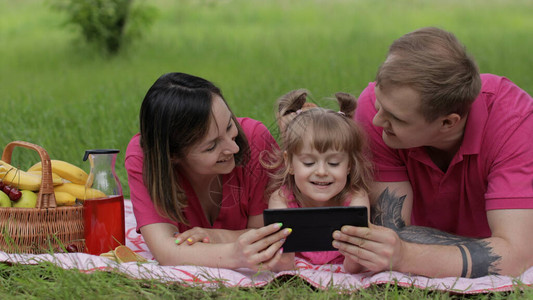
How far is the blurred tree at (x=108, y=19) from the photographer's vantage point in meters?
12.4

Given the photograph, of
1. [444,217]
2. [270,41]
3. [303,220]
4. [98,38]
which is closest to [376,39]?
[270,41]

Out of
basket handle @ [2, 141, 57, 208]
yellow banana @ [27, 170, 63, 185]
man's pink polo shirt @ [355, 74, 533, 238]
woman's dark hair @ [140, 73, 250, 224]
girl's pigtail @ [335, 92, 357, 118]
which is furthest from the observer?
yellow banana @ [27, 170, 63, 185]

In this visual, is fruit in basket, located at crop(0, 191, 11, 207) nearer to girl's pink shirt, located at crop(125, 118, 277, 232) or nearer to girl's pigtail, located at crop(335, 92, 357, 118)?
girl's pink shirt, located at crop(125, 118, 277, 232)

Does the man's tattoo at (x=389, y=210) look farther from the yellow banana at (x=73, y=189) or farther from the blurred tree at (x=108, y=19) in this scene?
the blurred tree at (x=108, y=19)

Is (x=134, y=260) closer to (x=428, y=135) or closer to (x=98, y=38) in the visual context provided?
(x=428, y=135)

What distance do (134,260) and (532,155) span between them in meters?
2.19

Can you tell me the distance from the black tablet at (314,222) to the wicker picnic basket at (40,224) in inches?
52.4

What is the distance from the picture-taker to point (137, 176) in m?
3.64

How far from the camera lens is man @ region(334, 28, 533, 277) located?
3.16m

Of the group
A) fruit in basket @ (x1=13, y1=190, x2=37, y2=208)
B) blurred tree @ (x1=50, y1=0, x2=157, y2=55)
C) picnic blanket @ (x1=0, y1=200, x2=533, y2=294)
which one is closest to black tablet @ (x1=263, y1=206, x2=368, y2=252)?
picnic blanket @ (x1=0, y1=200, x2=533, y2=294)

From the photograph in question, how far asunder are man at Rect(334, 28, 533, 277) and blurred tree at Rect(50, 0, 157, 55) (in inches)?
385

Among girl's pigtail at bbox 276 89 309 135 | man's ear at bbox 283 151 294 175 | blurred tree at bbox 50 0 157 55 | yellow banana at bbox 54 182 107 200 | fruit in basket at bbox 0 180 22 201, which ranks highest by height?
blurred tree at bbox 50 0 157 55

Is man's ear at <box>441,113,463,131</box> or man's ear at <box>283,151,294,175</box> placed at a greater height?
man's ear at <box>441,113,463,131</box>

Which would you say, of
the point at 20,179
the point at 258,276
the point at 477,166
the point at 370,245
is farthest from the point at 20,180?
the point at 477,166
